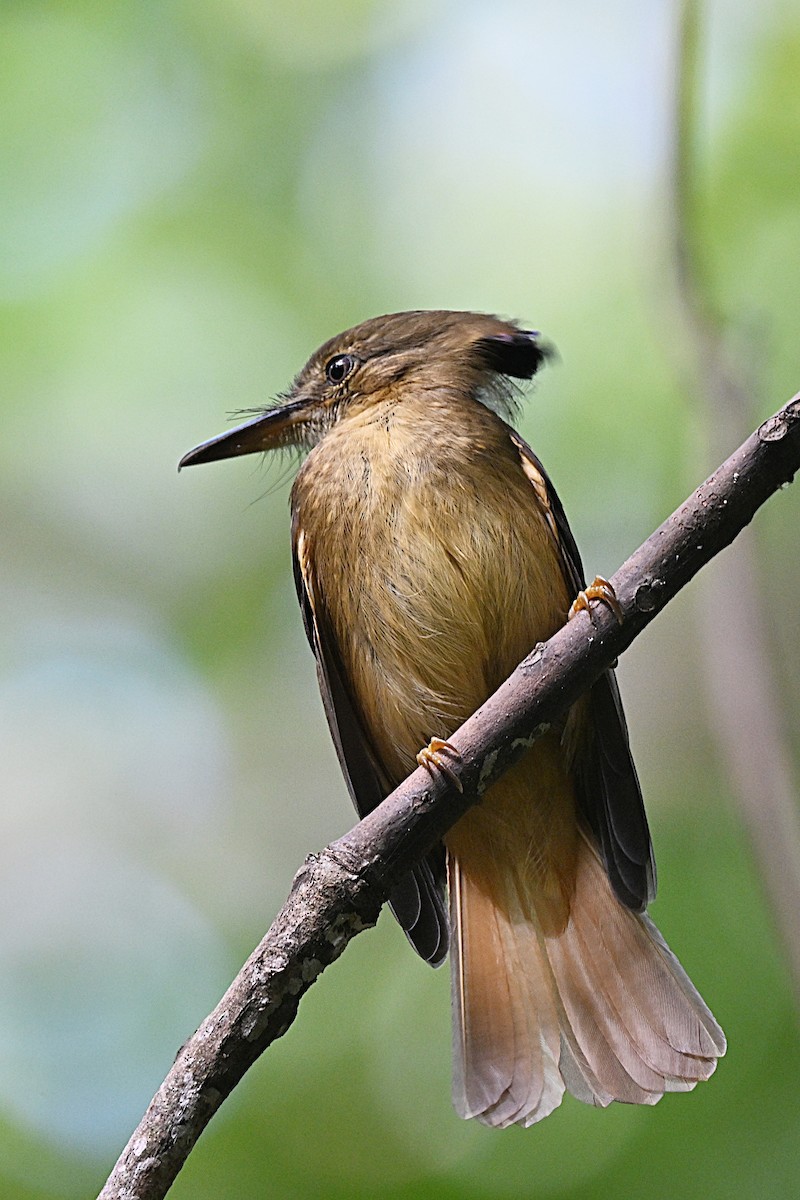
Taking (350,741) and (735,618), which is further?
(735,618)

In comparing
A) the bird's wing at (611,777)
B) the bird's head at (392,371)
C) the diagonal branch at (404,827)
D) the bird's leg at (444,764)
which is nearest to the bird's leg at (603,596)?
the diagonal branch at (404,827)

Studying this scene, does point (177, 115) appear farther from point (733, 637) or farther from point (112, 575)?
point (733, 637)

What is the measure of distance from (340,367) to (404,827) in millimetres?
1736

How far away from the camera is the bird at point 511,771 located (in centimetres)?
278

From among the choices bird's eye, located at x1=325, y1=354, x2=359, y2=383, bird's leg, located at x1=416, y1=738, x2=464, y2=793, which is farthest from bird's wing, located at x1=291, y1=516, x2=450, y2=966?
bird's leg, located at x1=416, y1=738, x2=464, y2=793

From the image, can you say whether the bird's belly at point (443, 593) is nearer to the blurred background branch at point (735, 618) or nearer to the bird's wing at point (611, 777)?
the bird's wing at point (611, 777)

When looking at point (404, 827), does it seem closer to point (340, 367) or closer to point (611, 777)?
point (611, 777)

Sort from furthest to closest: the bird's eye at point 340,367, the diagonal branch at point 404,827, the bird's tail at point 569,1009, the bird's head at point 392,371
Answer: the bird's eye at point 340,367 → the bird's head at point 392,371 → the bird's tail at point 569,1009 → the diagonal branch at point 404,827

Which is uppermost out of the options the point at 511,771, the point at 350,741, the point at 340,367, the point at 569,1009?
the point at 340,367

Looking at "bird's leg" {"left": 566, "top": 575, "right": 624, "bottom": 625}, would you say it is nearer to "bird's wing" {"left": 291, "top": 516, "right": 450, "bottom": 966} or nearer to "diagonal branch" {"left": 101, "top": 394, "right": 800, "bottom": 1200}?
"diagonal branch" {"left": 101, "top": 394, "right": 800, "bottom": 1200}

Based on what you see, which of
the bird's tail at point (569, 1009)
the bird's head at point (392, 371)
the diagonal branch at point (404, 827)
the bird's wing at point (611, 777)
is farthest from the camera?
the bird's head at point (392, 371)

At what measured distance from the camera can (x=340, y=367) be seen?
11.6 feet

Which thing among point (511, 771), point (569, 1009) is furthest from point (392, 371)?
point (569, 1009)

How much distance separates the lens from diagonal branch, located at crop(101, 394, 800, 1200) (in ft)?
6.27
